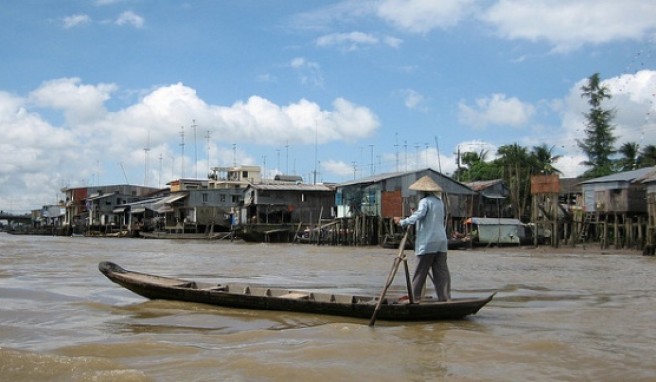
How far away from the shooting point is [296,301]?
7418mm

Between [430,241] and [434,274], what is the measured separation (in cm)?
46

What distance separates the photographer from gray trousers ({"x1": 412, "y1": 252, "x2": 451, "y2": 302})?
7102 millimetres

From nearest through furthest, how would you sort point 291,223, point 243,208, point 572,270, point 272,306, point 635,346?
point 635,346, point 272,306, point 572,270, point 291,223, point 243,208

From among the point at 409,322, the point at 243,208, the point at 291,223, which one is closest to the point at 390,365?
the point at 409,322

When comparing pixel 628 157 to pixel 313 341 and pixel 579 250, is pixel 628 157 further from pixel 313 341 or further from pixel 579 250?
pixel 313 341

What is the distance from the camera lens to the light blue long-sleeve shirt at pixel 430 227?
702 cm

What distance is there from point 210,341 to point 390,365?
195cm

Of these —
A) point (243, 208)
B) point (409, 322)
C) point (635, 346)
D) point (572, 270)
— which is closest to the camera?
point (635, 346)

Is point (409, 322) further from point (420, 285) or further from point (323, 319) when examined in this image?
point (323, 319)

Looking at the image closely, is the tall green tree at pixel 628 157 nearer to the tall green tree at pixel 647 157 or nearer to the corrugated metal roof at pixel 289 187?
the tall green tree at pixel 647 157

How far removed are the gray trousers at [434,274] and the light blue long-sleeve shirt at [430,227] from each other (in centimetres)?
10

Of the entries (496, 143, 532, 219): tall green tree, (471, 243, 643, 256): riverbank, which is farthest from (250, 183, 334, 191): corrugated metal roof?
(471, 243, 643, 256): riverbank

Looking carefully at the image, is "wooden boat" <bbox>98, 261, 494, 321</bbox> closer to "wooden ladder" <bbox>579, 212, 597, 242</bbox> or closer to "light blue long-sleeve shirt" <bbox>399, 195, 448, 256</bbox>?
"light blue long-sleeve shirt" <bbox>399, 195, 448, 256</bbox>

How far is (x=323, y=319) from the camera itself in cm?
727
